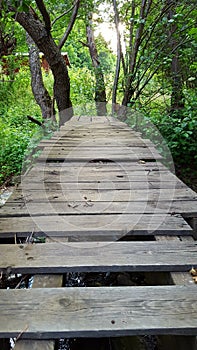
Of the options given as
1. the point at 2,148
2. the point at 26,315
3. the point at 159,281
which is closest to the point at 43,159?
the point at 159,281

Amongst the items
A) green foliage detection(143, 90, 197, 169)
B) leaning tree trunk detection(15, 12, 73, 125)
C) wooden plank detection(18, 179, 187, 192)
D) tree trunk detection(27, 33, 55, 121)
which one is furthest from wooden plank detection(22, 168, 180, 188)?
tree trunk detection(27, 33, 55, 121)

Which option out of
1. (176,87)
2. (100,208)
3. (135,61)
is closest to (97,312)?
(100,208)

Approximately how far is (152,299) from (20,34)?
24.9 feet

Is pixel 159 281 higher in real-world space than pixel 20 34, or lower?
lower

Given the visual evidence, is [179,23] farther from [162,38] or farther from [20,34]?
[20,34]

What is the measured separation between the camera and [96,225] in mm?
1620

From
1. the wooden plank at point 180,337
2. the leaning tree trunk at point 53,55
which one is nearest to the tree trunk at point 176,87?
the leaning tree trunk at point 53,55

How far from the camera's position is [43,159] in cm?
304

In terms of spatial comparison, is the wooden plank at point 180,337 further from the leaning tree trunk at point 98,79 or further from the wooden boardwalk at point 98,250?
the leaning tree trunk at point 98,79

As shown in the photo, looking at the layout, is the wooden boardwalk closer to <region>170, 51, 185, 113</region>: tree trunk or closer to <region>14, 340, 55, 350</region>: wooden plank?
<region>14, 340, 55, 350</region>: wooden plank

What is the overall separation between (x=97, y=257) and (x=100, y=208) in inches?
22.8

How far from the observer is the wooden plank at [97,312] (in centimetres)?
90

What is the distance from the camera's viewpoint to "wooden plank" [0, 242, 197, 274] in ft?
4.02

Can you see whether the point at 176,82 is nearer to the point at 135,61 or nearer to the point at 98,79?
the point at 135,61
